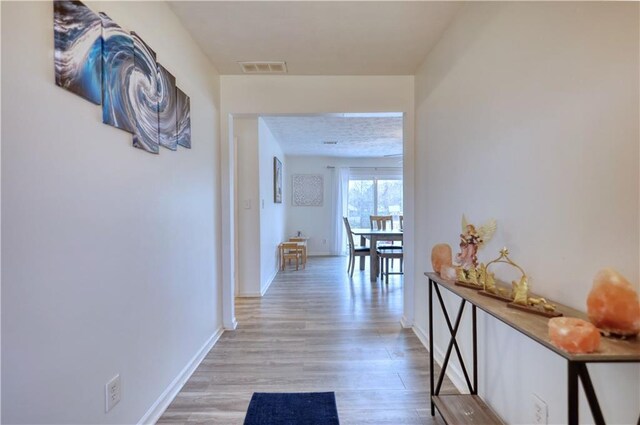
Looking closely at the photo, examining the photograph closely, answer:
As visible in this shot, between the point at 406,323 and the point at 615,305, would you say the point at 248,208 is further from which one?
the point at 615,305

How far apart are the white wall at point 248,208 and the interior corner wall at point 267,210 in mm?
78

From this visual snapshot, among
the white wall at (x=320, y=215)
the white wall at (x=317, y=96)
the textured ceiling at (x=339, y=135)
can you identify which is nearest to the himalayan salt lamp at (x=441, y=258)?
the white wall at (x=317, y=96)

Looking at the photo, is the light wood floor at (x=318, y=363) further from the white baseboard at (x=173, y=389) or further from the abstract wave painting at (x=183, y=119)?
the abstract wave painting at (x=183, y=119)

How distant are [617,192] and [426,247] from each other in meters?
1.65

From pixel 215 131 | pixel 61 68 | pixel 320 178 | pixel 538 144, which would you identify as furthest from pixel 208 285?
pixel 320 178

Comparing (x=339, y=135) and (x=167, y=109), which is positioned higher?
(x=339, y=135)

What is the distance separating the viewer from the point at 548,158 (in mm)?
1141

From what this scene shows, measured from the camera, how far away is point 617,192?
0.88 meters

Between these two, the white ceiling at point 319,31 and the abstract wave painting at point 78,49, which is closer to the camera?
the abstract wave painting at point 78,49

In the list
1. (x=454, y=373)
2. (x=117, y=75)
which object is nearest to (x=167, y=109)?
(x=117, y=75)

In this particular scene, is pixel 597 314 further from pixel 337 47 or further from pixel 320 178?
pixel 320 178

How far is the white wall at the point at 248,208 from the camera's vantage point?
379cm

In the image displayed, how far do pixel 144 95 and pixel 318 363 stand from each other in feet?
6.55

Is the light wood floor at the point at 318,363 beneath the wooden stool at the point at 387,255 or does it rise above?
beneath
